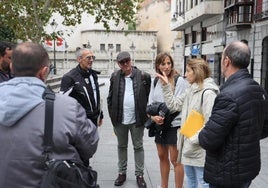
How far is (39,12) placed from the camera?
17.5 m

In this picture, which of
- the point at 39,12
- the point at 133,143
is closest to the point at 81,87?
the point at 133,143

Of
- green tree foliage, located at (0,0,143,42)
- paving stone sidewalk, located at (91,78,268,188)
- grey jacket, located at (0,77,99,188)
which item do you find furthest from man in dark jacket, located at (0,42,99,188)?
green tree foliage, located at (0,0,143,42)

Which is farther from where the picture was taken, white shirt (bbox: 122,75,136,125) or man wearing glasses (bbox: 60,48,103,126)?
white shirt (bbox: 122,75,136,125)

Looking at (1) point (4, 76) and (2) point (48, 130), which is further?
(1) point (4, 76)

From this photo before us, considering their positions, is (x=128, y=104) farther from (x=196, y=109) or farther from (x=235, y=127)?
(x=235, y=127)

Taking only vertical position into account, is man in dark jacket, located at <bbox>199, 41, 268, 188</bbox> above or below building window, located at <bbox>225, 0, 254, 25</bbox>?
below

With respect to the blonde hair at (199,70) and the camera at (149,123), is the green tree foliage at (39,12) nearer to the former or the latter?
the camera at (149,123)

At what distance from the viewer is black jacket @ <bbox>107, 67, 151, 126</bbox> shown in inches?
218

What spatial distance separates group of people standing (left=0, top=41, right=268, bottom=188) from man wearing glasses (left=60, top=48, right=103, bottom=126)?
0.01 metres

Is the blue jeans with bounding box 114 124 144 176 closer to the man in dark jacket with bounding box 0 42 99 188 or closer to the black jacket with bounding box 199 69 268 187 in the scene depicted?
→ the black jacket with bounding box 199 69 268 187

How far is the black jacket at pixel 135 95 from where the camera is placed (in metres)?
5.54

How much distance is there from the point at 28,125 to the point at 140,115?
10.7ft

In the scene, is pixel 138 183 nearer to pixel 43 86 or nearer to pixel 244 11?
pixel 43 86

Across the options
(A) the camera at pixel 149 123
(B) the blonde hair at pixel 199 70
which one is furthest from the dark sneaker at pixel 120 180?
(B) the blonde hair at pixel 199 70
